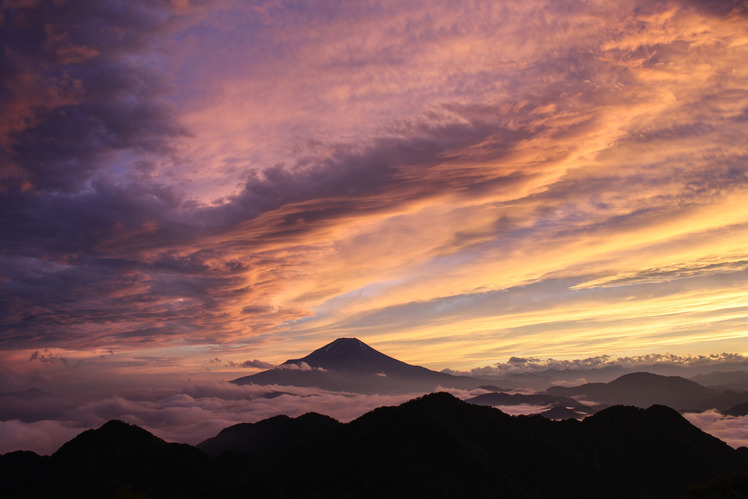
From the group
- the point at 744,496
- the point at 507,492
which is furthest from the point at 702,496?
the point at 507,492

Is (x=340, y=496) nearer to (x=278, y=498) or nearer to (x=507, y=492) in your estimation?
(x=278, y=498)

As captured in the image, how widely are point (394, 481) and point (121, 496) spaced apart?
340ft

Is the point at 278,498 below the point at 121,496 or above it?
below

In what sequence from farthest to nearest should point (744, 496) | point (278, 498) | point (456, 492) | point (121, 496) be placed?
1. point (456, 492)
2. point (278, 498)
3. point (121, 496)
4. point (744, 496)

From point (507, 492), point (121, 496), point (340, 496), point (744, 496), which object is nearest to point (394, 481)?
point (340, 496)

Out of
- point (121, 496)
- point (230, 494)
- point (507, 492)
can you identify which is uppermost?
point (121, 496)

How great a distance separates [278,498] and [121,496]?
183ft

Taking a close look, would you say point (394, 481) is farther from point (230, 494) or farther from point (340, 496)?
point (230, 494)

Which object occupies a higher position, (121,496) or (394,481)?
(121,496)

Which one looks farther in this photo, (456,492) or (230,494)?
(456,492)

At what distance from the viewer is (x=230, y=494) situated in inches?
7008

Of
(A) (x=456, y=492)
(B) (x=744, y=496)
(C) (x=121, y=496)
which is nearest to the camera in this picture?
(B) (x=744, y=496)

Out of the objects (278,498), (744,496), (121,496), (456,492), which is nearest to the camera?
(744,496)

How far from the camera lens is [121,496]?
5448 inches
